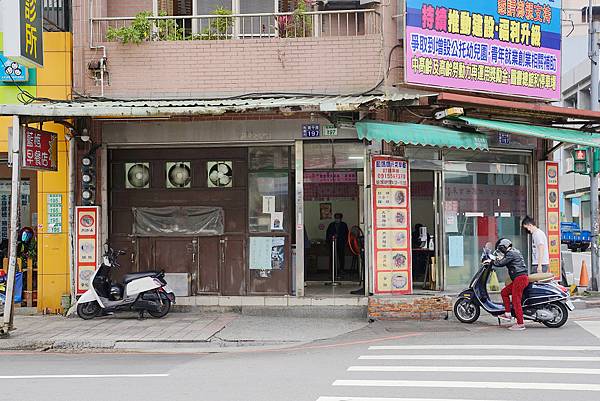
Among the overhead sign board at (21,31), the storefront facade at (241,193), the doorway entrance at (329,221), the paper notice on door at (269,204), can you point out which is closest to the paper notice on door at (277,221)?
the storefront facade at (241,193)

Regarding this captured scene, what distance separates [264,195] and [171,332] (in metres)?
3.55

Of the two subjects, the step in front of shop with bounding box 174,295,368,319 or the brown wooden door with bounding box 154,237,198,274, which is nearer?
the step in front of shop with bounding box 174,295,368,319

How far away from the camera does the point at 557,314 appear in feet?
39.7

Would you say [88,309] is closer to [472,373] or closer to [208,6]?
[208,6]

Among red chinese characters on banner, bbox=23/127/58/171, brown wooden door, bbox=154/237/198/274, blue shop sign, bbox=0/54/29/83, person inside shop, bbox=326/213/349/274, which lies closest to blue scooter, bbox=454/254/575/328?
brown wooden door, bbox=154/237/198/274

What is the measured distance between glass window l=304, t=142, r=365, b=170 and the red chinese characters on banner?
4.80 meters

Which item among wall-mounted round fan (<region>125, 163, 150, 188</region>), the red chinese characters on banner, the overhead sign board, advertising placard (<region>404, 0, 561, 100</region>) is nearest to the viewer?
the overhead sign board

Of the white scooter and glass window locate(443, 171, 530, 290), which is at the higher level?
glass window locate(443, 171, 530, 290)

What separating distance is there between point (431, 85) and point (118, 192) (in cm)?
655

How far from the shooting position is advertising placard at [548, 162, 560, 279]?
Answer: 16.0m

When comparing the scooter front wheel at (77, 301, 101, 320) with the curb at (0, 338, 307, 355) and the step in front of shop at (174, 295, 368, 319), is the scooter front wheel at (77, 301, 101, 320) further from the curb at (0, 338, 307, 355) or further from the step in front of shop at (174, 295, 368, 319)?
the curb at (0, 338, 307, 355)

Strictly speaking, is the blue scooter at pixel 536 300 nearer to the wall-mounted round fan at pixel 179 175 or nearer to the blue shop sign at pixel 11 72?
the wall-mounted round fan at pixel 179 175

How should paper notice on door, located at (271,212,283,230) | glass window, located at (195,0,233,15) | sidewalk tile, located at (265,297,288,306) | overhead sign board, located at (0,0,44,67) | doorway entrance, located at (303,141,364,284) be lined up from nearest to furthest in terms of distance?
1. overhead sign board, located at (0,0,44,67)
2. sidewalk tile, located at (265,297,288,306)
3. paper notice on door, located at (271,212,283,230)
4. glass window, located at (195,0,233,15)
5. doorway entrance, located at (303,141,364,284)

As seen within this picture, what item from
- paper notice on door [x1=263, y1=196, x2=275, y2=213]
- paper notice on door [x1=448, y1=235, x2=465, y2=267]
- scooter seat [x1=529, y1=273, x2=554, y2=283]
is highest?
paper notice on door [x1=263, y1=196, x2=275, y2=213]
